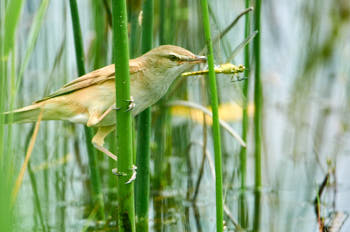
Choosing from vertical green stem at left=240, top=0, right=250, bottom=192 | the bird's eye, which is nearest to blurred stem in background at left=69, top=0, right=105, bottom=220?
the bird's eye

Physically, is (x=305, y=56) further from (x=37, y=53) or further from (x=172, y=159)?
(x=37, y=53)

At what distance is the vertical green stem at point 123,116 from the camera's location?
1952 mm

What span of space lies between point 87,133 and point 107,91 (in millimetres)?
391

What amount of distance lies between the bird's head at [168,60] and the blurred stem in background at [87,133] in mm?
342

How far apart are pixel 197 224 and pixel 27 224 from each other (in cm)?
98

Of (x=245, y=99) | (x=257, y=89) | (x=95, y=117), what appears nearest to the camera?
(x=95, y=117)

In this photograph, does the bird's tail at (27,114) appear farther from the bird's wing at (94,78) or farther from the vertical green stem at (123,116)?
the vertical green stem at (123,116)

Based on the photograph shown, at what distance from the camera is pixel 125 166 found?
2.10m

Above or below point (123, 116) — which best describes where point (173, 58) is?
above

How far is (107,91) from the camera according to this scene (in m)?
2.63

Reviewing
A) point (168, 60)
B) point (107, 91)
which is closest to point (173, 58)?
point (168, 60)

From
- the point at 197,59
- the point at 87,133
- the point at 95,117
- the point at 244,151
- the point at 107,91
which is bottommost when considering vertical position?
the point at 244,151

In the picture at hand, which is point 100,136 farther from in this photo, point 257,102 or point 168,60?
point 257,102

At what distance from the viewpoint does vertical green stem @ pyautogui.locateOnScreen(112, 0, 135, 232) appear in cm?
195
